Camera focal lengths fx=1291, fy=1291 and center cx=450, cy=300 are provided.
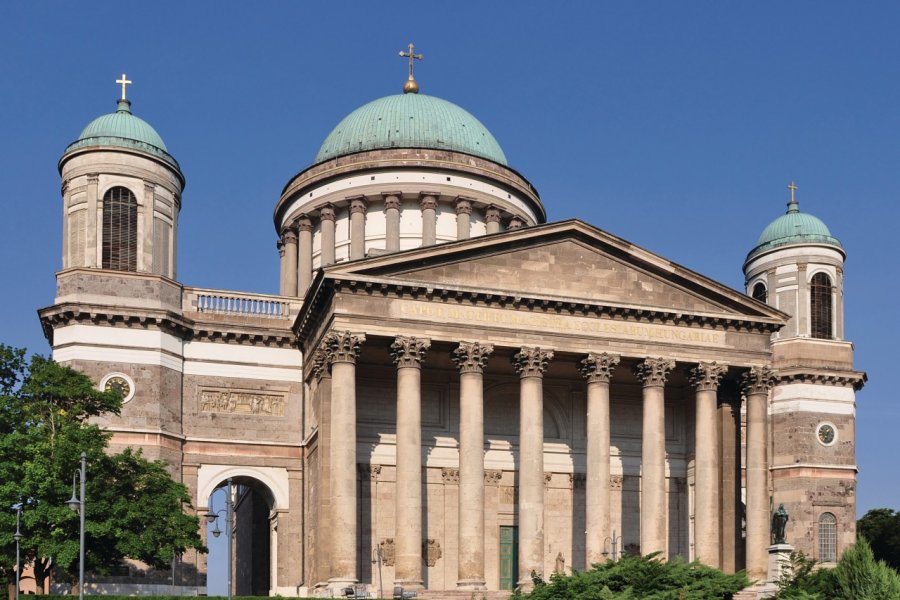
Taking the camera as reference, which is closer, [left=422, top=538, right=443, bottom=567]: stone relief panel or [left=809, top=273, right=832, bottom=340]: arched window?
[left=422, top=538, right=443, bottom=567]: stone relief panel

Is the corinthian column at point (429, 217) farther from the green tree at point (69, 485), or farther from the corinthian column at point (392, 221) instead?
the green tree at point (69, 485)

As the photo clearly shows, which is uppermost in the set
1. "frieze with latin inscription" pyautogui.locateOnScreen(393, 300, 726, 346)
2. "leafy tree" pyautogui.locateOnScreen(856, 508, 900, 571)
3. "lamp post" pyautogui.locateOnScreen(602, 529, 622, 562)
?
"frieze with latin inscription" pyautogui.locateOnScreen(393, 300, 726, 346)

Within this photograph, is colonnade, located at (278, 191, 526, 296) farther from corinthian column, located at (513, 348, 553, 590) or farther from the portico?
corinthian column, located at (513, 348, 553, 590)

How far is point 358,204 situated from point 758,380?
2235 cm

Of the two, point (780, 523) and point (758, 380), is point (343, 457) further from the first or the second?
point (758, 380)

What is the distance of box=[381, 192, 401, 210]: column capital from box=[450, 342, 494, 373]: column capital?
15.7 meters

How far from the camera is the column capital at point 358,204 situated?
6556 cm

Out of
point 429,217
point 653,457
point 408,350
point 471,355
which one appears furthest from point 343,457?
point 429,217

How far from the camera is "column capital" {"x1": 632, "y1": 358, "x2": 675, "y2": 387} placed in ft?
175

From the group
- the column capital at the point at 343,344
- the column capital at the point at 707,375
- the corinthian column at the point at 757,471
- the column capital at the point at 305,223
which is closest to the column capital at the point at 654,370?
the column capital at the point at 707,375

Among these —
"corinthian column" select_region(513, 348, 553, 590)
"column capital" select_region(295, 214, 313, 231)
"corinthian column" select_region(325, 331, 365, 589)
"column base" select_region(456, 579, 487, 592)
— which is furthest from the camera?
"column capital" select_region(295, 214, 313, 231)

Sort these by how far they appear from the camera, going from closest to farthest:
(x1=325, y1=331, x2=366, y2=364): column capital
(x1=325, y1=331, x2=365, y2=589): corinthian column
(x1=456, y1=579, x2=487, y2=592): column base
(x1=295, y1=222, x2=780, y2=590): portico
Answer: (x1=325, y1=331, x2=365, y2=589): corinthian column → (x1=456, y1=579, x2=487, y2=592): column base → (x1=325, y1=331, x2=366, y2=364): column capital → (x1=295, y1=222, x2=780, y2=590): portico

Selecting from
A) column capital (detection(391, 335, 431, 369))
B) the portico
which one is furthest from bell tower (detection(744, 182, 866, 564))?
column capital (detection(391, 335, 431, 369))

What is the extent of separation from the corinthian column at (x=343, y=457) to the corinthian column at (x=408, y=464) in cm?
169
